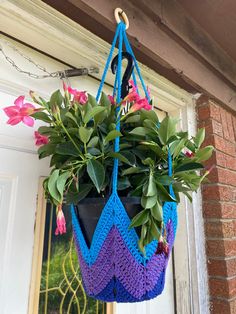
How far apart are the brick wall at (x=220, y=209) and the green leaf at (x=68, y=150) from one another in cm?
78

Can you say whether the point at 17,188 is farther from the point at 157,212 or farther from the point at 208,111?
the point at 208,111

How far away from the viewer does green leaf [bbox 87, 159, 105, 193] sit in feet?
1.39

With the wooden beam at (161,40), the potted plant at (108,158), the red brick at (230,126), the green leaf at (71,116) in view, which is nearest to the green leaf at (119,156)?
the potted plant at (108,158)

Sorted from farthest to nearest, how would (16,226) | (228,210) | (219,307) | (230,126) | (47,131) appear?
(230,126)
(228,210)
(219,307)
(16,226)
(47,131)

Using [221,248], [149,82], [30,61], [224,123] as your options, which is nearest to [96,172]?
[30,61]

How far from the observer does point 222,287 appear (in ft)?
3.08

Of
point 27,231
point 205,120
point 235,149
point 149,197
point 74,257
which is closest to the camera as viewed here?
point 149,197

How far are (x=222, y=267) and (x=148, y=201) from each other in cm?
75

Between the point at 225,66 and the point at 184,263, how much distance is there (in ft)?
3.33

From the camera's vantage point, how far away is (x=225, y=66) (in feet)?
4.13

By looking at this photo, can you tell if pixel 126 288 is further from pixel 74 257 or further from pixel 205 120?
pixel 205 120

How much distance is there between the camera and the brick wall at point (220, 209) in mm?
943

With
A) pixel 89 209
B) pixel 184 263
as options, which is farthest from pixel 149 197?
pixel 184 263

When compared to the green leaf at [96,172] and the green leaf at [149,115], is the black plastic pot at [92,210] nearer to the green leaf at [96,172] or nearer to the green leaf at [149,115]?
the green leaf at [96,172]
